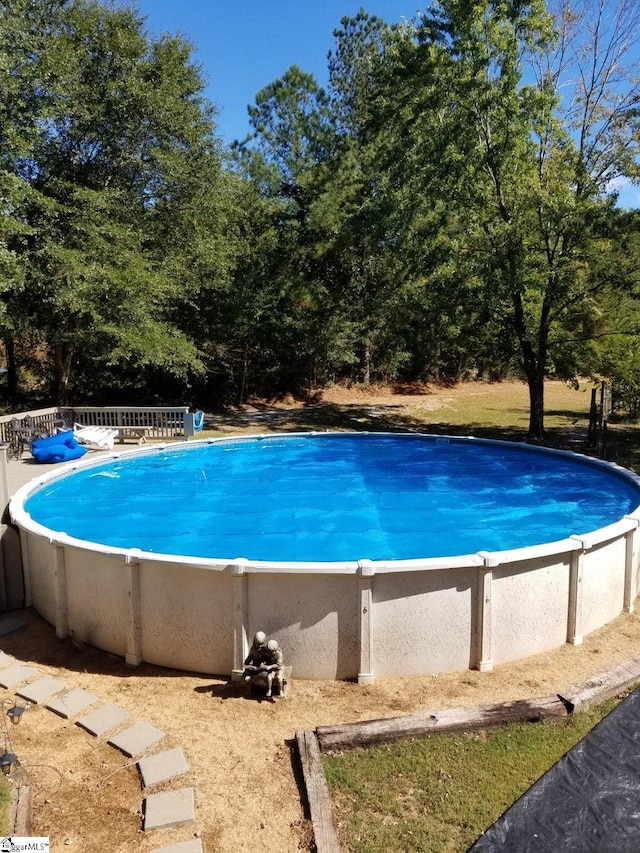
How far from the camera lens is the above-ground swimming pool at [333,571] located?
657 cm

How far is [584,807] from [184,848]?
3.66 metres

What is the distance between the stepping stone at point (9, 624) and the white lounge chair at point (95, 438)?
338 inches

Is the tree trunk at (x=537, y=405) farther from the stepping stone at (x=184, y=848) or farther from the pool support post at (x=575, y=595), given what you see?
the stepping stone at (x=184, y=848)

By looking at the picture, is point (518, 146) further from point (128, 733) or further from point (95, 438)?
point (128, 733)

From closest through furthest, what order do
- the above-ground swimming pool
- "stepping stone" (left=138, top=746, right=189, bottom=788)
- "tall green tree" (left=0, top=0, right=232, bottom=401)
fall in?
"stepping stone" (left=138, top=746, right=189, bottom=788)
the above-ground swimming pool
"tall green tree" (left=0, top=0, right=232, bottom=401)

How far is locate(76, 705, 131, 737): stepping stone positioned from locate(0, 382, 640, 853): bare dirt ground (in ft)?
0.29

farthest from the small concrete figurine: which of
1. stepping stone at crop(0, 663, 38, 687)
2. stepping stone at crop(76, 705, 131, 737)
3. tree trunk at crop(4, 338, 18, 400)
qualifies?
tree trunk at crop(4, 338, 18, 400)

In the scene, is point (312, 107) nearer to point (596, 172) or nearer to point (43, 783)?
point (596, 172)

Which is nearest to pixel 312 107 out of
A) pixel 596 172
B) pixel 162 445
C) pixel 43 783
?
pixel 596 172

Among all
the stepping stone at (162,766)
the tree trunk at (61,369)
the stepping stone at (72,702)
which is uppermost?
the tree trunk at (61,369)

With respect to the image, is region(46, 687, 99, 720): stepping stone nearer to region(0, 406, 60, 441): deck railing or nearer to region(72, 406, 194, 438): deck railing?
region(0, 406, 60, 441): deck railing

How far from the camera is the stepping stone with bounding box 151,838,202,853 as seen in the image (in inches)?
161

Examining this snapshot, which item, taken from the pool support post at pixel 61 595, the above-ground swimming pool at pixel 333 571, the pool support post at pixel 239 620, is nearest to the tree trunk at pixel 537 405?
the above-ground swimming pool at pixel 333 571

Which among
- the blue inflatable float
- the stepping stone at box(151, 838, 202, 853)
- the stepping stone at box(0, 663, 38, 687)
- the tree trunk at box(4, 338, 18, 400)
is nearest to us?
the stepping stone at box(151, 838, 202, 853)
